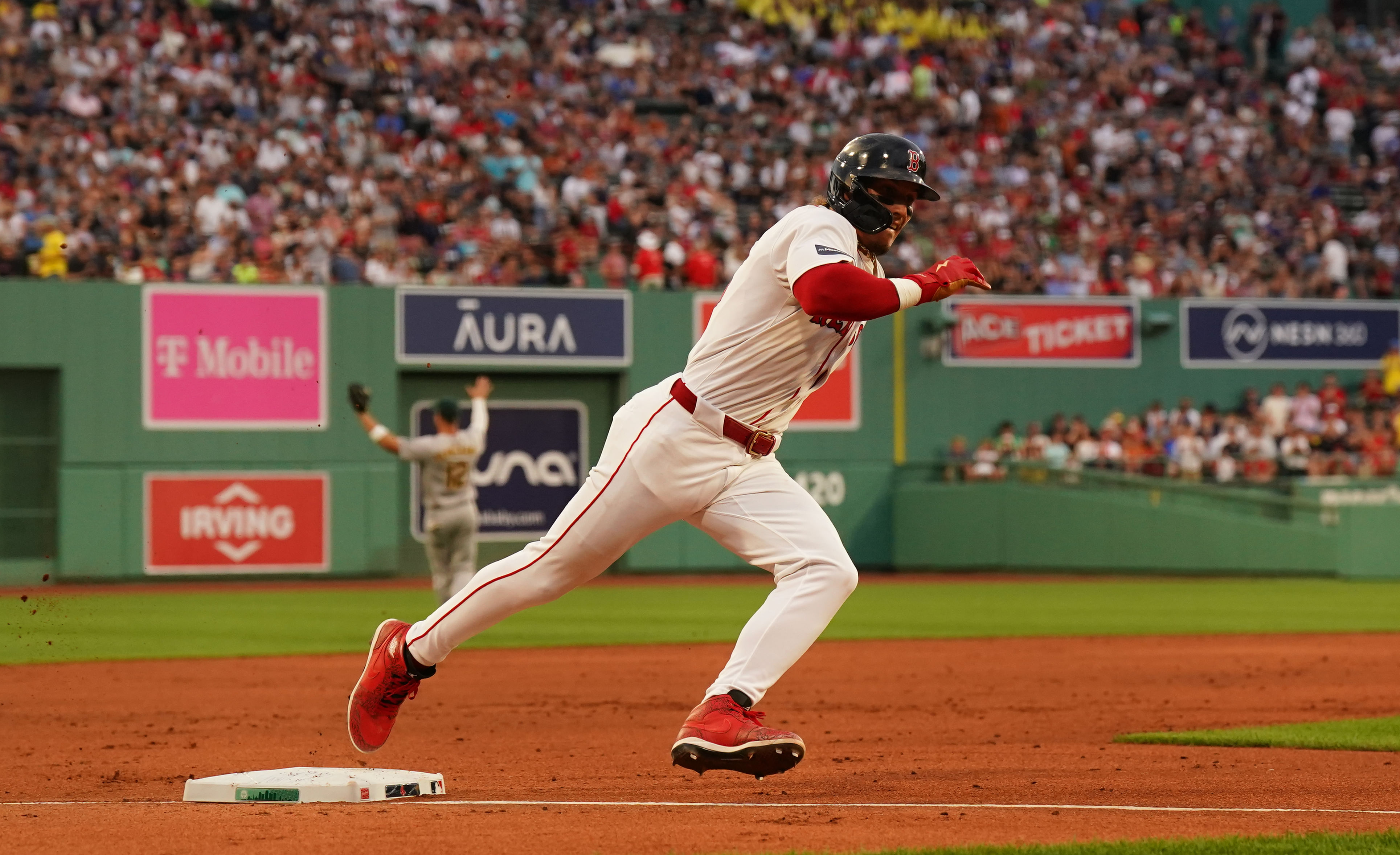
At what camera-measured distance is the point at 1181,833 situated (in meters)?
5.39

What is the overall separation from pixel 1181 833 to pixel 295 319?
63.1 feet

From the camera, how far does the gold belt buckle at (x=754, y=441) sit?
6.12 meters

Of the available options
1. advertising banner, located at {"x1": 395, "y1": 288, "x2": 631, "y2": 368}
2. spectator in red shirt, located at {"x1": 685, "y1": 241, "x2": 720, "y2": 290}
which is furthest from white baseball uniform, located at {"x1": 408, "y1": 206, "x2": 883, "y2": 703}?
spectator in red shirt, located at {"x1": 685, "y1": 241, "x2": 720, "y2": 290}

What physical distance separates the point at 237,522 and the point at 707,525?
17822 mm

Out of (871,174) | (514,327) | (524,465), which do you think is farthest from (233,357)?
(871,174)

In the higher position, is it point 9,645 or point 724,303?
point 724,303

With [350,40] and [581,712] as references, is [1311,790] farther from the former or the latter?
[350,40]

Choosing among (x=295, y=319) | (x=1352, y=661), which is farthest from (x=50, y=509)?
(x=1352, y=661)

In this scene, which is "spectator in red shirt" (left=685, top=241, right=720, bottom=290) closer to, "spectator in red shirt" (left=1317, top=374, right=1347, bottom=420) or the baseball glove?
"spectator in red shirt" (left=1317, top=374, right=1347, bottom=420)

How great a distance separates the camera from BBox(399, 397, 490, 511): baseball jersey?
48.5 ft

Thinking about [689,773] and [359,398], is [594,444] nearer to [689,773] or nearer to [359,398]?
[359,398]

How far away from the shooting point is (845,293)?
18.6 feet

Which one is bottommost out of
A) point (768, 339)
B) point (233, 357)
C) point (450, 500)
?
point (450, 500)

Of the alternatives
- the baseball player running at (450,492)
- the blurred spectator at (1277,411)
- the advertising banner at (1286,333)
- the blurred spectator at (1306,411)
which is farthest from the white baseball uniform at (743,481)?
the advertising banner at (1286,333)
